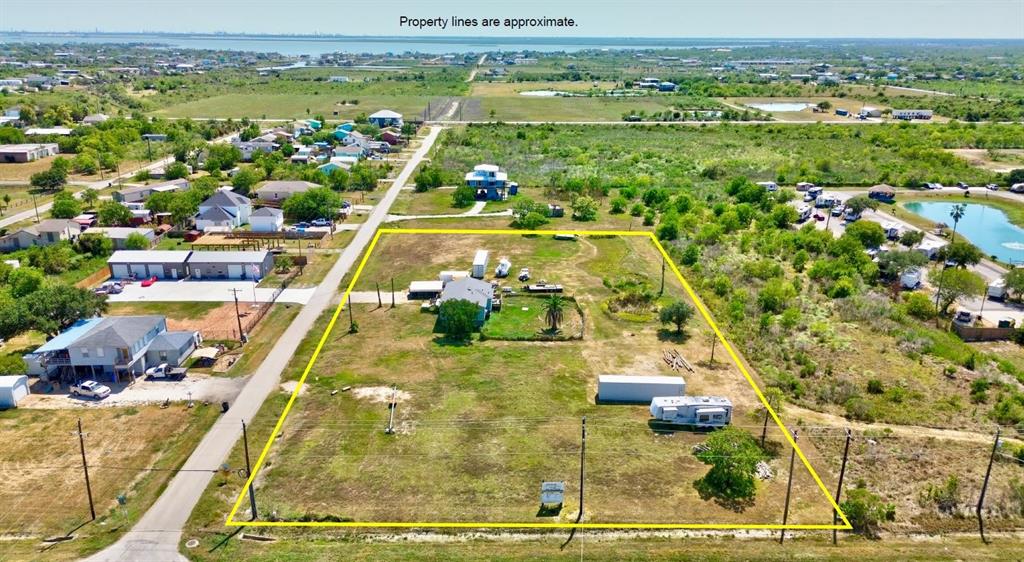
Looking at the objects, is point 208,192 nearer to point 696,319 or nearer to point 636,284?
point 636,284

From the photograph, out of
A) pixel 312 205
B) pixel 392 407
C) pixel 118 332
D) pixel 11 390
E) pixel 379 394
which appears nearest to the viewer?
pixel 11 390

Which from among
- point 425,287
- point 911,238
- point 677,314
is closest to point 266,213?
point 425,287

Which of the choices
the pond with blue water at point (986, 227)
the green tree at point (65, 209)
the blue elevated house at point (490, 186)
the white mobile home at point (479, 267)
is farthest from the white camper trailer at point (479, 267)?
the pond with blue water at point (986, 227)

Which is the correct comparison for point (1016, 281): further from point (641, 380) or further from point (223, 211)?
point (223, 211)

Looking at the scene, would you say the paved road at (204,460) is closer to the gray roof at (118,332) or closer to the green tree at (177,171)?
the gray roof at (118,332)

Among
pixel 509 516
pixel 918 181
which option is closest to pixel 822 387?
pixel 509 516

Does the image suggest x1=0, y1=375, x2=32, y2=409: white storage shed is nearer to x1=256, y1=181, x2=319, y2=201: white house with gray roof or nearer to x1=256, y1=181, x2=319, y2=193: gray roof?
x1=256, y1=181, x2=319, y2=201: white house with gray roof

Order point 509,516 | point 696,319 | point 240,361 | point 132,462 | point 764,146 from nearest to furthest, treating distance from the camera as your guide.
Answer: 1. point 509,516
2. point 132,462
3. point 240,361
4. point 696,319
5. point 764,146
